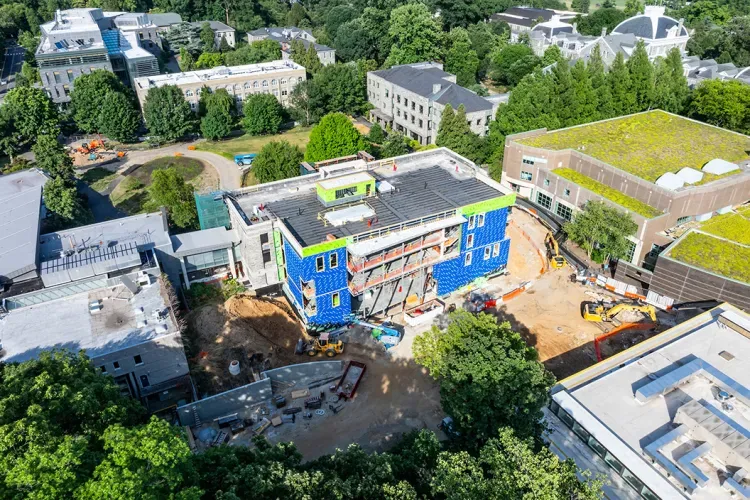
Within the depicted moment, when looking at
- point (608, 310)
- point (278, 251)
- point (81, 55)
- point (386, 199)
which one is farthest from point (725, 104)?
point (81, 55)

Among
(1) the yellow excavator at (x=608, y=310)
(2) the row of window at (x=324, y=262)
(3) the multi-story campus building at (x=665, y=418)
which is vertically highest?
(2) the row of window at (x=324, y=262)

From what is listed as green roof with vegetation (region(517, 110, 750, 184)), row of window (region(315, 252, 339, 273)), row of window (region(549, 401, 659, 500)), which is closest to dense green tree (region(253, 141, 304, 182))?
row of window (region(315, 252, 339, 273))

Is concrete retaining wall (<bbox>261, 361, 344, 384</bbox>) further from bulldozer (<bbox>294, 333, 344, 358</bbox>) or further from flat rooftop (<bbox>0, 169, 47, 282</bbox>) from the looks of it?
flat rooftop (<bbox>0, 169, 47, 282</bbox>)

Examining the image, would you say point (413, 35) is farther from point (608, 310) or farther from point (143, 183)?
point (608, 310)

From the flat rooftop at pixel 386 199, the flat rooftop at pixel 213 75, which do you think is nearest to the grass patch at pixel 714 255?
the flat rooftop at pixel 386 199

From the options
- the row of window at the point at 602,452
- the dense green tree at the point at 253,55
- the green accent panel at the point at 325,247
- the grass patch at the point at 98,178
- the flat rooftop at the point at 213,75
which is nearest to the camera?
the row of window at the point at 602,452

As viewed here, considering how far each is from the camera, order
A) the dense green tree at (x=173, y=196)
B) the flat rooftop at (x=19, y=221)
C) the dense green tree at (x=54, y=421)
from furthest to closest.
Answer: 1. the dense green tree at (x=173, y=196)
2. the flat rooftop at (x=19, y=221)
3. the dense green tree at (x=54, y=421)

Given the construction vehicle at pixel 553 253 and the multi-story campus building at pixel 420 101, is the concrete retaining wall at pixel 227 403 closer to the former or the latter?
the construction vehicle at pixel 553 253

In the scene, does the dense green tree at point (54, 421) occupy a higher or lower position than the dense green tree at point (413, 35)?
lower
